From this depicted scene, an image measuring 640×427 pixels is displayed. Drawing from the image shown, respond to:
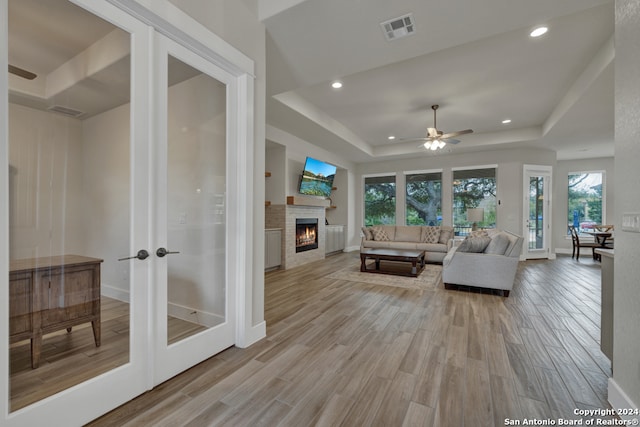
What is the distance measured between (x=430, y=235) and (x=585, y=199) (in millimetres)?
5402

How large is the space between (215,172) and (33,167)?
1.10m

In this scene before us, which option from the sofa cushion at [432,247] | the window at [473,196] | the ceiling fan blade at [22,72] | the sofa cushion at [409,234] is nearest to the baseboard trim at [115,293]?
the ceiling fan blade at [22,72]

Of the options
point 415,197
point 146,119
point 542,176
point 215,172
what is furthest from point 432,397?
point 542,176

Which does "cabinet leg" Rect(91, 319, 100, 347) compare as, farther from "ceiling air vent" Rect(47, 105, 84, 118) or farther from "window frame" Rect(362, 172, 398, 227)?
"window frame" Rect(362, 172, 398, 227)

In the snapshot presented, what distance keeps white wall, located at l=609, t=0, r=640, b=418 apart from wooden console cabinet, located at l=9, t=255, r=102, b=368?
3.05 meters

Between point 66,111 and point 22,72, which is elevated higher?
point 22,72

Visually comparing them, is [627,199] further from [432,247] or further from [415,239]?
[415,239]

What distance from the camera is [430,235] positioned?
6695mm

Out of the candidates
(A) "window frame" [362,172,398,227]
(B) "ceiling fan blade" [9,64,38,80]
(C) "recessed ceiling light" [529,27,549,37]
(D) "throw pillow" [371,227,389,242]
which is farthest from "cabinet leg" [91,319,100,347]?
(A) "window frame" [362,172,398,227]

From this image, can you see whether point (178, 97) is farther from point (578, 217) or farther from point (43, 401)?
point (578, 217)

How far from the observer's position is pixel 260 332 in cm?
245

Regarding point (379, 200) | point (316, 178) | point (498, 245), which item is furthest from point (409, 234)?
point (498, 245)

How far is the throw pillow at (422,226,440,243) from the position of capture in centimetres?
661

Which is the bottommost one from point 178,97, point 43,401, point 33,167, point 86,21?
point 43,401
